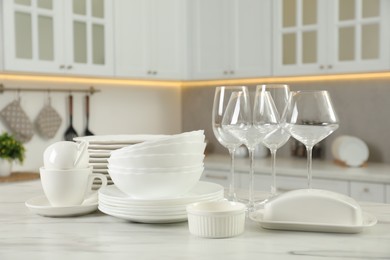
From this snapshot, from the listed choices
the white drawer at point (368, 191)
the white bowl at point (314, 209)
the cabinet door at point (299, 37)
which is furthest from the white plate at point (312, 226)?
the cabinet door at point (299, 37)

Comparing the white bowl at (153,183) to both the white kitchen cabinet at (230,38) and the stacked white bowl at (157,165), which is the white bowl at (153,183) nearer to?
the stacked white bowl at (157,165)

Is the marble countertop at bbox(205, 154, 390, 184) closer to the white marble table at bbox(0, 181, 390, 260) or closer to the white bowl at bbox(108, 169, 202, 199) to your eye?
the white marble table at bbox(0, 181, 390, 260)

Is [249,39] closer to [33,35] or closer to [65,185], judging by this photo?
[33,35]

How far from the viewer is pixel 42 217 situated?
1.35 meters

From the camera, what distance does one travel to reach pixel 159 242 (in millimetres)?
1094

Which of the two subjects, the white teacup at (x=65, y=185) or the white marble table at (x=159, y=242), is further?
the white teacup at (x=65, y=185)

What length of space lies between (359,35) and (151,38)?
1.47m

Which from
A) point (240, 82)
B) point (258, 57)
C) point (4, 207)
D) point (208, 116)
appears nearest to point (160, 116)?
point (208, 116)

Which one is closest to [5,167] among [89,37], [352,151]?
[89,37]

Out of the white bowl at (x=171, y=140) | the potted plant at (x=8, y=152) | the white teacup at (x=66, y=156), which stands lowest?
the potted plant at (x=8, y=152)

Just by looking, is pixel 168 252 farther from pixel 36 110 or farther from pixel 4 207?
pixel 36 110

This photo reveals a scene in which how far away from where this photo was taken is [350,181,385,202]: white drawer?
2.96 metres

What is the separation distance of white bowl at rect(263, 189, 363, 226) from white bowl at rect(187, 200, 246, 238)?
0.09m

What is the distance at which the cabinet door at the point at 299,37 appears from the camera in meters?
3.46
